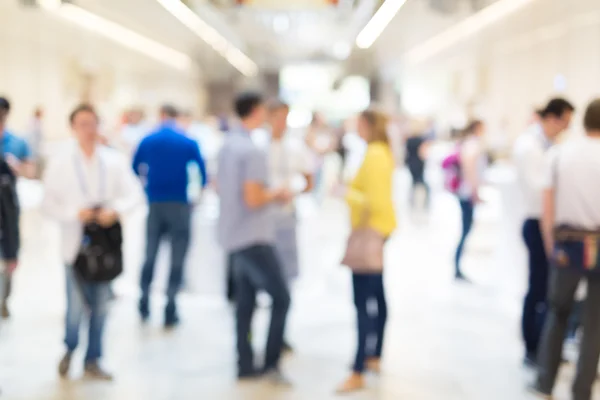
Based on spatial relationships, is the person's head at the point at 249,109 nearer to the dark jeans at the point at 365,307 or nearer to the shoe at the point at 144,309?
the dark jeans at the point at 365,307

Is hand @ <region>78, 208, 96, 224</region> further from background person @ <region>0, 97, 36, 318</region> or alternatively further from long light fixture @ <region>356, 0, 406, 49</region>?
long light fixture @ <region>356, 0, 406, 49</region>

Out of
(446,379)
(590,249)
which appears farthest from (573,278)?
(446,379)

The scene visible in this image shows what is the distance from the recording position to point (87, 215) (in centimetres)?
405

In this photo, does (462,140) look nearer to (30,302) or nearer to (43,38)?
(30,302)

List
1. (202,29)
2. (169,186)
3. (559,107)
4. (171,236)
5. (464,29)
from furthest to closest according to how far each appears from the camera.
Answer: (464,29), (202,29), (171,236), (169,186), (559,107)

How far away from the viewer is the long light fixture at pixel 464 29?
34.8 ft

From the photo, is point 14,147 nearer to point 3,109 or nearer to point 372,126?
point 3,109

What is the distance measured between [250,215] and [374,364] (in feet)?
3.95

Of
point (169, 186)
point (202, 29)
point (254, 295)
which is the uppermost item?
point (202, 29)

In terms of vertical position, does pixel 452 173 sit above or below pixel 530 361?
above

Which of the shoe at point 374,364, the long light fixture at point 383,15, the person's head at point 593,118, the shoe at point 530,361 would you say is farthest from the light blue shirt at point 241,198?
the long light fixture at point 383,15

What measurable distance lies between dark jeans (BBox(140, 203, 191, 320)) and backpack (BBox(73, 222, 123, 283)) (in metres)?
1.13

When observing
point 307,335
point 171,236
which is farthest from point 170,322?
point 307,335

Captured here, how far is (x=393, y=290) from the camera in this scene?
6824 mm
